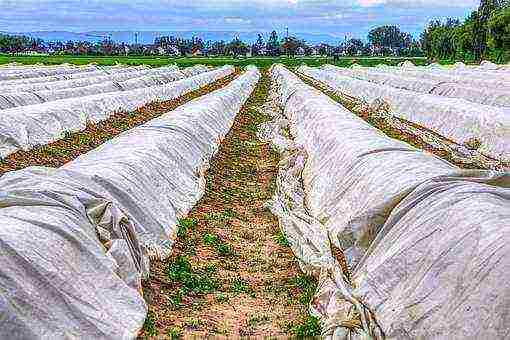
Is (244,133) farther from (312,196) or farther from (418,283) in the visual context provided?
(418,283)

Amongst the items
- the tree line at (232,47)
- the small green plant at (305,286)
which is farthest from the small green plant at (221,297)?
the tree line at (232,47)

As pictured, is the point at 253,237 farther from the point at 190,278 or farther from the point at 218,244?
the point at 190,278

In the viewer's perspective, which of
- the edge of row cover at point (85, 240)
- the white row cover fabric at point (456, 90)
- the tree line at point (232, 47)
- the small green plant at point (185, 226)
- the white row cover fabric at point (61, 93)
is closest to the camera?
the edge of row cover at point (85, 240)

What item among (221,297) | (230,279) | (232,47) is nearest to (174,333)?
(221,297)

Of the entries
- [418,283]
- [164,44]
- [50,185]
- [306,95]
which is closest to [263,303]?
[418,283]

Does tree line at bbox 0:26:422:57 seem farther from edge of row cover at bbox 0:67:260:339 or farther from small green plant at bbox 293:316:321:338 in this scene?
small green plant at bbox 293:316:321:338

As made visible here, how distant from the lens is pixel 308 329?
5.96 meters

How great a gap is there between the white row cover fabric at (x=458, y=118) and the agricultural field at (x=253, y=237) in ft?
0.29

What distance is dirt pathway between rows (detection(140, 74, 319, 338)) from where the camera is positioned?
6.11 m

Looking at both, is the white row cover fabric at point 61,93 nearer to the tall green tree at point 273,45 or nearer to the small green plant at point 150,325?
the small green plant at point 150,325

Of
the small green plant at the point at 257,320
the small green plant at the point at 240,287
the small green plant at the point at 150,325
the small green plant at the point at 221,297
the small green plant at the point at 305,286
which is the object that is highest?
the small green plant at the point at 150,325

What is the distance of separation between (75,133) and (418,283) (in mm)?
12318

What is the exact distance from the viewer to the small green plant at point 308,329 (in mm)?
5879

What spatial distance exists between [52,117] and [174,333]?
35.9ft
